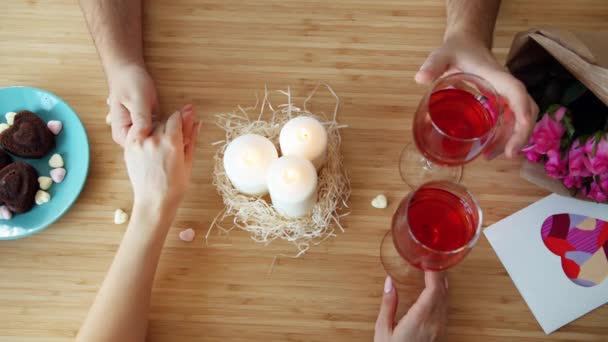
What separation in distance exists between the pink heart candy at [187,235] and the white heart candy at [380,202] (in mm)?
366

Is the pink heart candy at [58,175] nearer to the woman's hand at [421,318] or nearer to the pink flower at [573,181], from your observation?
the woman's hand at [421,318]

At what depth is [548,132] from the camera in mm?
848

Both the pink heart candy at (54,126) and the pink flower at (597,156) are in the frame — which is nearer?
the pink flower at (597,156)

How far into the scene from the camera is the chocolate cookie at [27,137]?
90cm

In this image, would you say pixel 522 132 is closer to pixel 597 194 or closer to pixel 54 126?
pixel 597 194

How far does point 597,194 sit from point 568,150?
96mm

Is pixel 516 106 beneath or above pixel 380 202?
above

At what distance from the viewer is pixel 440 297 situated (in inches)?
31.9

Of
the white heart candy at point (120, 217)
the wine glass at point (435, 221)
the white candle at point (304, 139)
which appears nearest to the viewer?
the wine glass at point (435, 221)

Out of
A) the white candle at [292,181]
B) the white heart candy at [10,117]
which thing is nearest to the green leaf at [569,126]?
the white candle at [292,181]

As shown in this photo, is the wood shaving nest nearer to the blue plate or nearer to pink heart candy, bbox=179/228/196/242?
pink heart candy, bbox=179/228/196/242

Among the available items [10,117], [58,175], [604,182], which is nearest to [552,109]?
[604,182]

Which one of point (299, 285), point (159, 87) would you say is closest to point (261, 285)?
point (299, 285)

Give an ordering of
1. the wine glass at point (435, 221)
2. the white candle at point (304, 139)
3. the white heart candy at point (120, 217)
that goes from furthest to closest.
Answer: the white heart candy at point (120, 217)
the white candle at point (304, 139)
the wine glass at point (435, 221)
